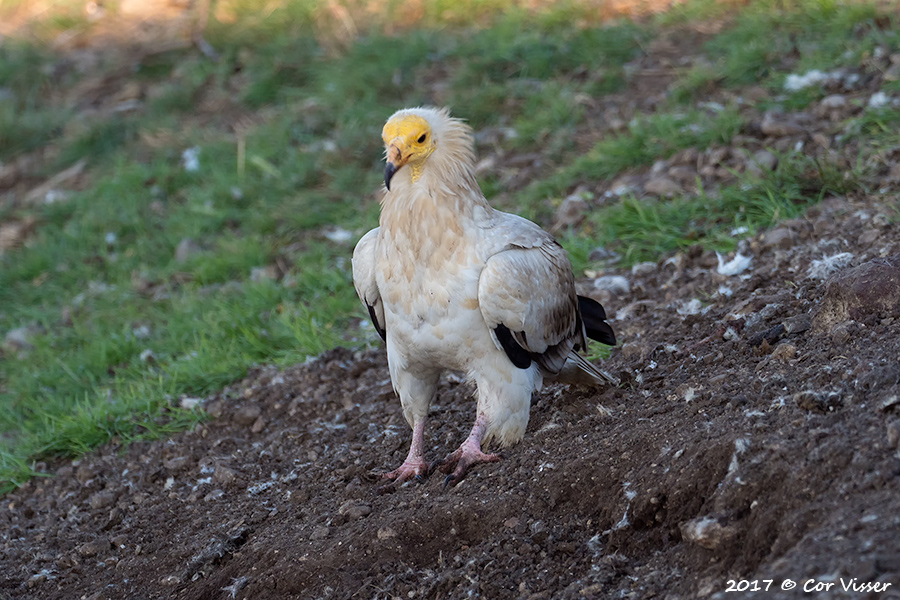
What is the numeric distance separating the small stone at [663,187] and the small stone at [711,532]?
148 inches

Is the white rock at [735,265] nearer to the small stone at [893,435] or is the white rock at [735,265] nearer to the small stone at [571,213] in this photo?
the small stone at [571,213]

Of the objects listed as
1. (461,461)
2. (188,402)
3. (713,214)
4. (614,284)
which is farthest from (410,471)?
(713,214)

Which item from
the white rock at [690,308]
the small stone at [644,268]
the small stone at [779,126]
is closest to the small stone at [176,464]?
the white rock at [690,308]

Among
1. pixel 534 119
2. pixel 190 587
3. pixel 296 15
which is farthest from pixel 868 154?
pixel 296 15

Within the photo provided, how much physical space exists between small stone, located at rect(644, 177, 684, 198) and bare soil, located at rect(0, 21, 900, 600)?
79 centimetres

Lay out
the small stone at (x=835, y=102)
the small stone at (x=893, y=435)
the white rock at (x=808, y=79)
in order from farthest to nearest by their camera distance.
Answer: the white rock at (x=808, y=79) → the small stone at (x=835, y=102) → the small stone at (x=893, y=435)

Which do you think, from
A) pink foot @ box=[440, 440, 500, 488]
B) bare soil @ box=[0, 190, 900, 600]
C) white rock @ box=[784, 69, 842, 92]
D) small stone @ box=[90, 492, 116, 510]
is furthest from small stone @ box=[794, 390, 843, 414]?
white rock @ box=[784, 69, 842, 92]

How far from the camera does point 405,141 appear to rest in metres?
3.92

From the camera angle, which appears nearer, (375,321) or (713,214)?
(375,321)

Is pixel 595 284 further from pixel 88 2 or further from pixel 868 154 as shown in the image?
pixel 88 2

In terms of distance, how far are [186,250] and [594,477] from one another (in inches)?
205

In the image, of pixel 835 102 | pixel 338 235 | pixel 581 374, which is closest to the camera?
pixel 581 374

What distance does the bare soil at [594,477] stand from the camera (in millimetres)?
2926

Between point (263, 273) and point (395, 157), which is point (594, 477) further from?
point (263, 273)
